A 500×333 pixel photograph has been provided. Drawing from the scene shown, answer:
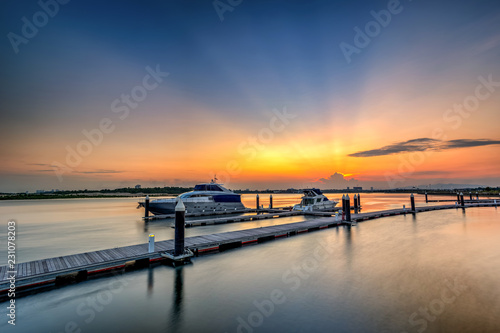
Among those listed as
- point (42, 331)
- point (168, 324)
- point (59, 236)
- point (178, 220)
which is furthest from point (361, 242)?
point (59, 236)

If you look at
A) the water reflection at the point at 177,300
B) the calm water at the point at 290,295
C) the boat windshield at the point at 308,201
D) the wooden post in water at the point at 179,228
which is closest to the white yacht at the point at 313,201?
the boat windshield at the point at 308,201

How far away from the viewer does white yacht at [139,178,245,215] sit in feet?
102

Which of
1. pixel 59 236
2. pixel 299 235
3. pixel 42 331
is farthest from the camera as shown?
pixel 59 236

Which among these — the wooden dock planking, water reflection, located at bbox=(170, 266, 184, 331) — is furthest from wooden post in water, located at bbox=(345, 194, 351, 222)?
water reflection, located at bbox=(170, 266, 184, 331)

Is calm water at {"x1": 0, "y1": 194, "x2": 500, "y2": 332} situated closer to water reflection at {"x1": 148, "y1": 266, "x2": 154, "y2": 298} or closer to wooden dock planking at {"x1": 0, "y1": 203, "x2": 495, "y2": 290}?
water reflection at {"x1": 148, "y1": 266, "x2": 154, "y2": 298}

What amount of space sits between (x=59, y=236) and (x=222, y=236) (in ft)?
53.3

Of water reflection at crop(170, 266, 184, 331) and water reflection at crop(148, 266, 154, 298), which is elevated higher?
water reflection at crop(148, 266, 154, 298)

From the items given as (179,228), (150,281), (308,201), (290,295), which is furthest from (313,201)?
(150,281)

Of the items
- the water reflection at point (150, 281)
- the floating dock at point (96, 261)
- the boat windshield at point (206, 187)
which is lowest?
the water reflection at point (150, 281)

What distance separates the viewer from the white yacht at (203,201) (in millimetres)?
31047

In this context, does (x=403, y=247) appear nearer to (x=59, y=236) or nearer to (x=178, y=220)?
(x=178, y=220)

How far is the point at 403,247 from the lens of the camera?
50.4 ft

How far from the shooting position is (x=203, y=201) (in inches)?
1253

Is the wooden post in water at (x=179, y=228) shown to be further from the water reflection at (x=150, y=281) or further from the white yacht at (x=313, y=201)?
the white yacht at (x=313, y=201)
